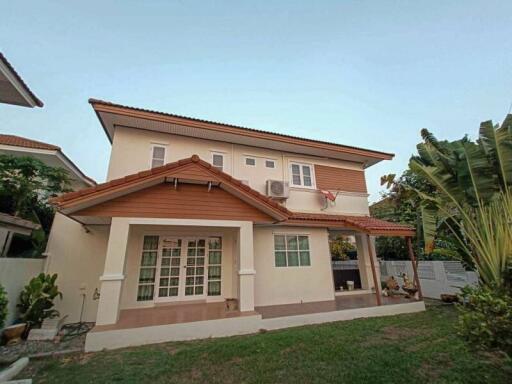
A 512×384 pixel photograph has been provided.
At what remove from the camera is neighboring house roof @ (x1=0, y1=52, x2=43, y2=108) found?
4.54 m

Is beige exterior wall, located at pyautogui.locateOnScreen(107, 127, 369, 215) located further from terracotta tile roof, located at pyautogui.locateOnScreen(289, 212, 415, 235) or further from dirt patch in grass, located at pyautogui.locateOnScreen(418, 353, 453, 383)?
dirt patch in grass, located at pyautogui.locateOnScreen(418, 353, 453, 383)

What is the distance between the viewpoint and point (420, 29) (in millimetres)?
8891

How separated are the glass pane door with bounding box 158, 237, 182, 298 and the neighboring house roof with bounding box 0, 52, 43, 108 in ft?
18.3

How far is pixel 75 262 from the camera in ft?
23.8

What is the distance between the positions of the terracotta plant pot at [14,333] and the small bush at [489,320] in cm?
995

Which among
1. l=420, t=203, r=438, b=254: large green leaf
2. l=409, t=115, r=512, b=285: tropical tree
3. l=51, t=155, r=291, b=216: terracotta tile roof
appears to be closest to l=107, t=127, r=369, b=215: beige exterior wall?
l=51, t=155, r=291, b=216: terracotta tile roof

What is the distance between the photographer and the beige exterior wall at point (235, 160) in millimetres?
8273

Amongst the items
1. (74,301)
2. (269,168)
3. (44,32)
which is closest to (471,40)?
(269,168)

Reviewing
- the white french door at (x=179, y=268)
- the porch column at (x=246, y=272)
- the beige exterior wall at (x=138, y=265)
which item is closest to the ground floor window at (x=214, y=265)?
the white french door at (x=179, y=268)

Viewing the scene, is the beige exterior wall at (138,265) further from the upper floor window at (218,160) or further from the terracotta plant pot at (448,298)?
the terracotta plant pot at (448,298)

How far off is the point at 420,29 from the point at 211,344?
551 inches

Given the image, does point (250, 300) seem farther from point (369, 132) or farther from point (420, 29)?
point (369, 132)

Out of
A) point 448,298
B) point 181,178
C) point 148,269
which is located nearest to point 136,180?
point 181,178

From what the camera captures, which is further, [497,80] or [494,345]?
[497,80]
